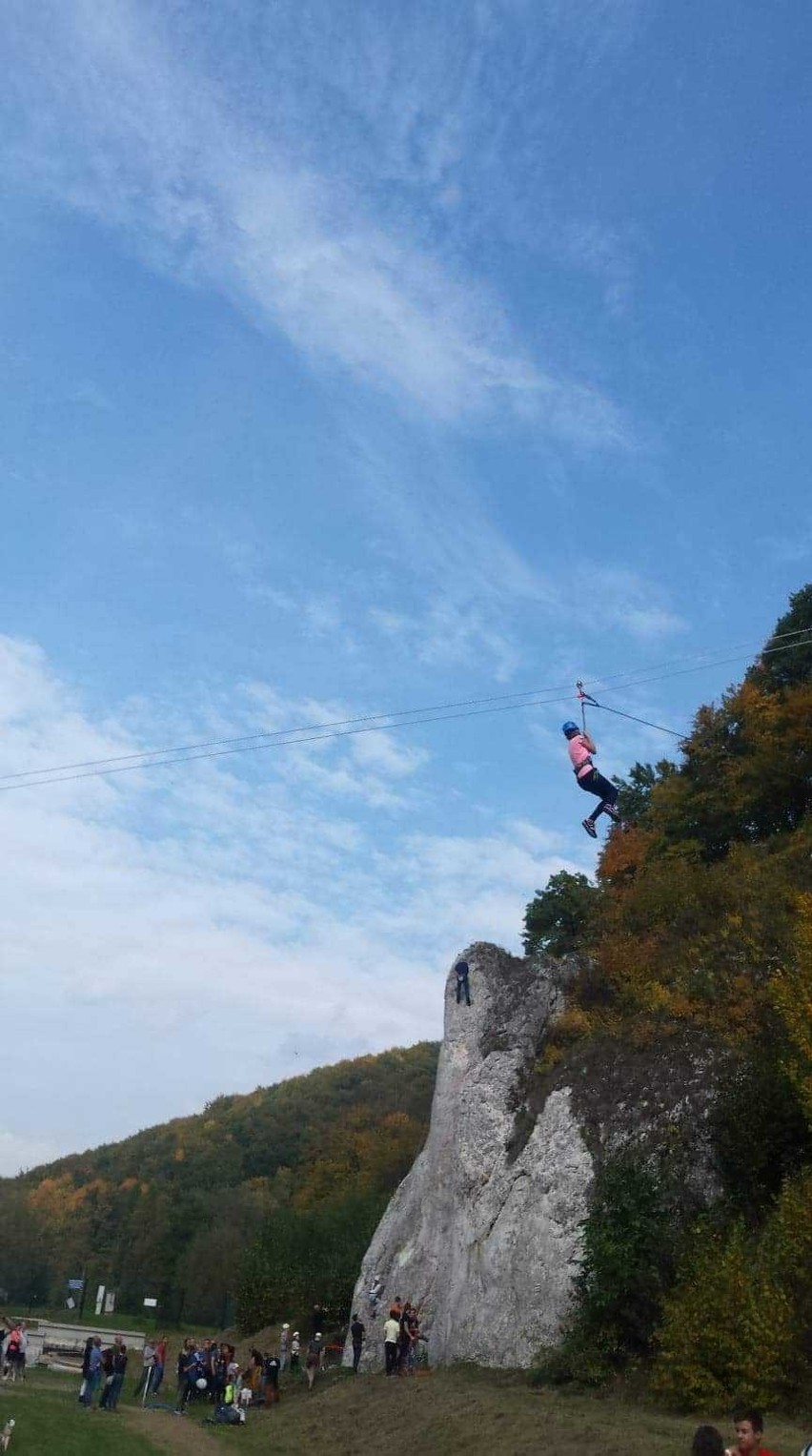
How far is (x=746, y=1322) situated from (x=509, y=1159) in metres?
12.1

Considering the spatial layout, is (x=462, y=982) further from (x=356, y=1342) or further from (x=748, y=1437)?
(x=748, y=1437)

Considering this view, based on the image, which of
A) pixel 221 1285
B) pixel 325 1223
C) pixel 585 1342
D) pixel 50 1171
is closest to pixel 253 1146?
pixel 221 1285

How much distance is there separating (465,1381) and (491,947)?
1430 cm

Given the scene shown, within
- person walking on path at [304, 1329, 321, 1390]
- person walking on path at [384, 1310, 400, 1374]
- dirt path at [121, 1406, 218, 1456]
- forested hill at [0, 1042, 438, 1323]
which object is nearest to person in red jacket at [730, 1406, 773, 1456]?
dirt path at [121, 1406, 218, 1456]

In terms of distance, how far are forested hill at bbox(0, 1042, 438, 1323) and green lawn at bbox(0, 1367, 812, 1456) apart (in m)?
19.0

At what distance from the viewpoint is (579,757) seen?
86.1 ft

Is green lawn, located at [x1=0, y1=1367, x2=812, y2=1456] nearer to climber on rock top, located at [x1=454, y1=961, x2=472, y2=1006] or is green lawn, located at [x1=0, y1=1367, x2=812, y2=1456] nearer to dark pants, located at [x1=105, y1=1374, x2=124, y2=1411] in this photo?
dark pants, located at [x1=105, y1=1374, x2=124, y2=1411]

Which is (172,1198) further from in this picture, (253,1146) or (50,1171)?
(50,1171)

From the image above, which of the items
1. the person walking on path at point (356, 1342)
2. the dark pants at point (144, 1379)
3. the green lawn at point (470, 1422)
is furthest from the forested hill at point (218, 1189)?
the green lawn at point (470, 1422)

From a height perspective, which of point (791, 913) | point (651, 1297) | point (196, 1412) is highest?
point (791, 913)

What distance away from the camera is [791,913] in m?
30.5

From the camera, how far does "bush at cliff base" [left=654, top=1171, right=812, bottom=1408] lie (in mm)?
18406

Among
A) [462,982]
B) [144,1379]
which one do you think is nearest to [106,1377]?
[144,1379]

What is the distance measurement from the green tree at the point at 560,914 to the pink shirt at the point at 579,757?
2251 cm
